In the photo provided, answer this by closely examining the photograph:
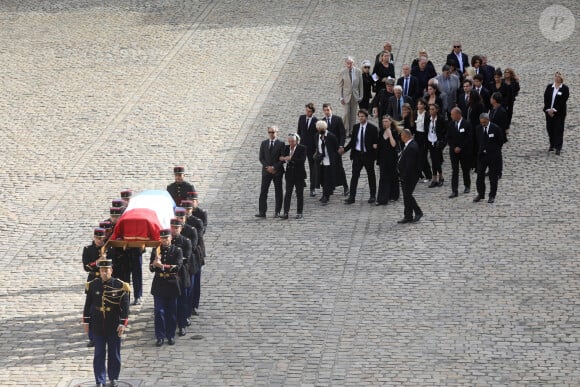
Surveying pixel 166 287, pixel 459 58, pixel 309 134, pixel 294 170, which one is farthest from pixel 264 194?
pixel 459 58

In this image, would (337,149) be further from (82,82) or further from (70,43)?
(70,43)

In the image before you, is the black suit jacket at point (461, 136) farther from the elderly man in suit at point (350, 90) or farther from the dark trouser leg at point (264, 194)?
the elderly man in suit at point (350, 90)

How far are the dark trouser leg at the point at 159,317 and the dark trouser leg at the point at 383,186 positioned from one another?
6620mm

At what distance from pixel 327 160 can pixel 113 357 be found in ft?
26.5

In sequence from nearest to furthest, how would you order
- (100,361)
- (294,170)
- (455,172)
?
(100,361), (294,170), (455,172)

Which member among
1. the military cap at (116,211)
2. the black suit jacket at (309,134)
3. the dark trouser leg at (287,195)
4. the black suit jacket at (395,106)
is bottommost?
the dark trouser leg at (287,195)

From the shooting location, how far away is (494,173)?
22266 mm

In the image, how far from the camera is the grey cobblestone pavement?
1642 centimetres

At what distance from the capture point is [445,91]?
2522 cm

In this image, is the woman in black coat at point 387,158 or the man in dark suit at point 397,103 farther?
the man in dark suit at point 397,103

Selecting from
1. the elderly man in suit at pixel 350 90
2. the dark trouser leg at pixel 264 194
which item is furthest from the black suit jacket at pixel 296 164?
the elderly man in suit at pixel 350 90

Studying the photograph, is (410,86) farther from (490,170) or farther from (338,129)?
(490,170)

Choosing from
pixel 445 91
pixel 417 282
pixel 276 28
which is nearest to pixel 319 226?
pixel 417 282

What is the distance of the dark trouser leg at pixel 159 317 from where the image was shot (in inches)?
663
